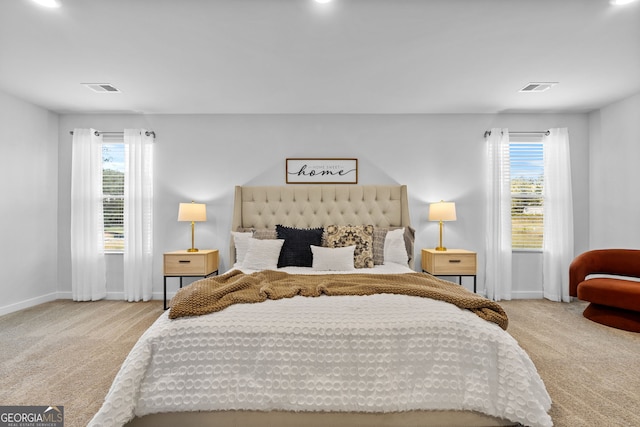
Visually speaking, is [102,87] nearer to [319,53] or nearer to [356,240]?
[319,53]

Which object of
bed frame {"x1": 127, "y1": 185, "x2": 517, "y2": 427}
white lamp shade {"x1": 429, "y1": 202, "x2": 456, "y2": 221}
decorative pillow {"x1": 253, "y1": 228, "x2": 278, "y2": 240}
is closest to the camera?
decorative pillow {"x1": 253, "y1": 228, "x2": 278, "y2": 240}

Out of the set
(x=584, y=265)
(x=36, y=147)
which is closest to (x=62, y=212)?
(x=36, y=147)

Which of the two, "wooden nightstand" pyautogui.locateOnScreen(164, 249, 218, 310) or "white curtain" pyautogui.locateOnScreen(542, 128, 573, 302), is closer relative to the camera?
"wooden nightstand" pyautogui.locateOnScreen(164, 249, 218, 310)

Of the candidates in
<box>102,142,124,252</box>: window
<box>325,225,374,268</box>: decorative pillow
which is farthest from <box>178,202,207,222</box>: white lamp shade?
<box>325,225,374,268</box>: decorative pillow

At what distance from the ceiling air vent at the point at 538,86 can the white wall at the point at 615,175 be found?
125cm

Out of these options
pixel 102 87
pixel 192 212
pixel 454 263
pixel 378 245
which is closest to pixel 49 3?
pixel 102 87

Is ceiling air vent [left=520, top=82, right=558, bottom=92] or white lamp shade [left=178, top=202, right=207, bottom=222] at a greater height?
ceiling air vent [left=520, top=82, right=558, bottom=92]

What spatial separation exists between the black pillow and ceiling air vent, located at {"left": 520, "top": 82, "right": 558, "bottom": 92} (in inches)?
110

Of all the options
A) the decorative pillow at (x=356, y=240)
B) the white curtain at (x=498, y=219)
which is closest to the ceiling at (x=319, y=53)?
the white curtain at (x=498, y=219)

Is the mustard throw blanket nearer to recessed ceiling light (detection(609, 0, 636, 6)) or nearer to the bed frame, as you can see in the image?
the bed frame

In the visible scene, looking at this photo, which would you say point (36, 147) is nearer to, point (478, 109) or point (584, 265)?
point (478, 109)

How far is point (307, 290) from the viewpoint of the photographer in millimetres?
2070

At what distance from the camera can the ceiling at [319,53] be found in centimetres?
221

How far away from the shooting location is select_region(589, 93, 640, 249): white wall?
12.5 feet
